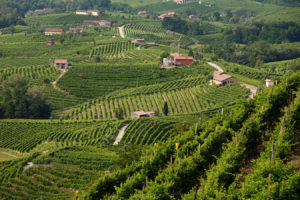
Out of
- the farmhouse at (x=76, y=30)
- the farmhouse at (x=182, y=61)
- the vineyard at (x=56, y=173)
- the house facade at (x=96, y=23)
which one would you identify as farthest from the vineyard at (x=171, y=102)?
the house facade at (x=96, y=23)

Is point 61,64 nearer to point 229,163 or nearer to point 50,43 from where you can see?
point 50,43

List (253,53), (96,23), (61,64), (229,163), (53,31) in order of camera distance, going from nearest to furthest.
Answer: (229,163), (61,64), (253,53), (53,31), (96,23)

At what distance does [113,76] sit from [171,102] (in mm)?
17114

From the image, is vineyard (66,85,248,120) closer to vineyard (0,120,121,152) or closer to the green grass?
vineyard (0,120,121,152)

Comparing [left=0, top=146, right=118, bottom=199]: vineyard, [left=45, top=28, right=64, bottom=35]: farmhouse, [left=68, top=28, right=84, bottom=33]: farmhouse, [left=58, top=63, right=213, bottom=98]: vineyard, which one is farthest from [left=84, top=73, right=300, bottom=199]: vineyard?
[left=45, top=28, right=64, bottom=35]: farmhouse

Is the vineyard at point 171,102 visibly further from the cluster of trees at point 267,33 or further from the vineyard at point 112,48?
the cluster of trees at point 267,33

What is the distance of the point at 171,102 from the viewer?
2655 inches

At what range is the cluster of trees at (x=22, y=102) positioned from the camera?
68.6 metres

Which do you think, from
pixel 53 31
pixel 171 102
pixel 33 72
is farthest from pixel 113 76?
pixel 53 31

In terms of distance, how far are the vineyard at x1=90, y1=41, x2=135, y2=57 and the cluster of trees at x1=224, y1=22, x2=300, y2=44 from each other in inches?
1545

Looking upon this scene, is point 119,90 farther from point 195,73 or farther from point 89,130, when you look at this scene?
point 89,130

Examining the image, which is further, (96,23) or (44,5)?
(44,5)

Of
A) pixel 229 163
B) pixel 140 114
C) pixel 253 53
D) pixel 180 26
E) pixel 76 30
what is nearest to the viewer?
pixel 229 163

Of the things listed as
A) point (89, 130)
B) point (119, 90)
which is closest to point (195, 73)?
point (119, 90)
